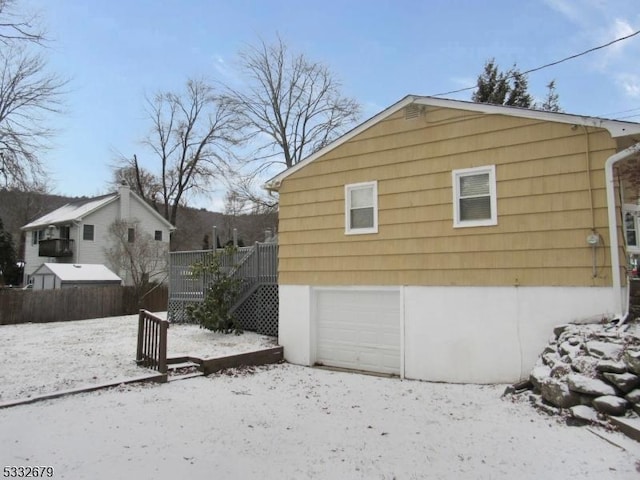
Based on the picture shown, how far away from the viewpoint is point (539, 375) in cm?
569

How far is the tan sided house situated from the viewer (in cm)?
644

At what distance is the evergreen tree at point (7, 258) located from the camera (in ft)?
97.3

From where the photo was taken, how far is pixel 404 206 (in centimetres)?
795

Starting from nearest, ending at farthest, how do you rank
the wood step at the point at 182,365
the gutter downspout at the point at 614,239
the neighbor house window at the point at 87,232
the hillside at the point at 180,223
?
the gutter downspout at the point at 614,239 → the wood step at the point at 182,365 → the neighbor house window at the point at 87,232 → the hillside at the point at 180,223

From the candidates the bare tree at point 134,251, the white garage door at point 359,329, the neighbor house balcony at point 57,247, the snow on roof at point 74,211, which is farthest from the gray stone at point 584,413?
the neighbor house balcony at point 57,247

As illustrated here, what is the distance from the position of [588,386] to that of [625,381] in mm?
351

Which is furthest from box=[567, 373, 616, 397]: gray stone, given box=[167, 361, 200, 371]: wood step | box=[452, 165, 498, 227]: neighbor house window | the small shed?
the small shed

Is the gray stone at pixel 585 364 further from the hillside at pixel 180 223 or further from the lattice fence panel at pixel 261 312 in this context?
the hillside at pixel 180 223

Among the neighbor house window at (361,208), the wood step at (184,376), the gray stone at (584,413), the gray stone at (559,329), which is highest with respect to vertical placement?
the neighbor house window at (361,208)

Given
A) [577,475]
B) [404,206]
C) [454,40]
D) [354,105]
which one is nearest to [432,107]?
[404,206]

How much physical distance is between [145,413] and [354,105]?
2409 centimetres

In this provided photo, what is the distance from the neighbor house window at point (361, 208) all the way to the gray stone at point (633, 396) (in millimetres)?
4549

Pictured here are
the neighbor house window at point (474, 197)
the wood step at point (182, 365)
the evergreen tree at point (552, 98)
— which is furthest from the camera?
the evergreen tree at point (552, 98)

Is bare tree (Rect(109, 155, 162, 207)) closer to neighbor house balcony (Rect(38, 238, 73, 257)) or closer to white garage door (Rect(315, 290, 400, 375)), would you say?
neighbor house balcony (Rect(38, 238, 73, 257))
